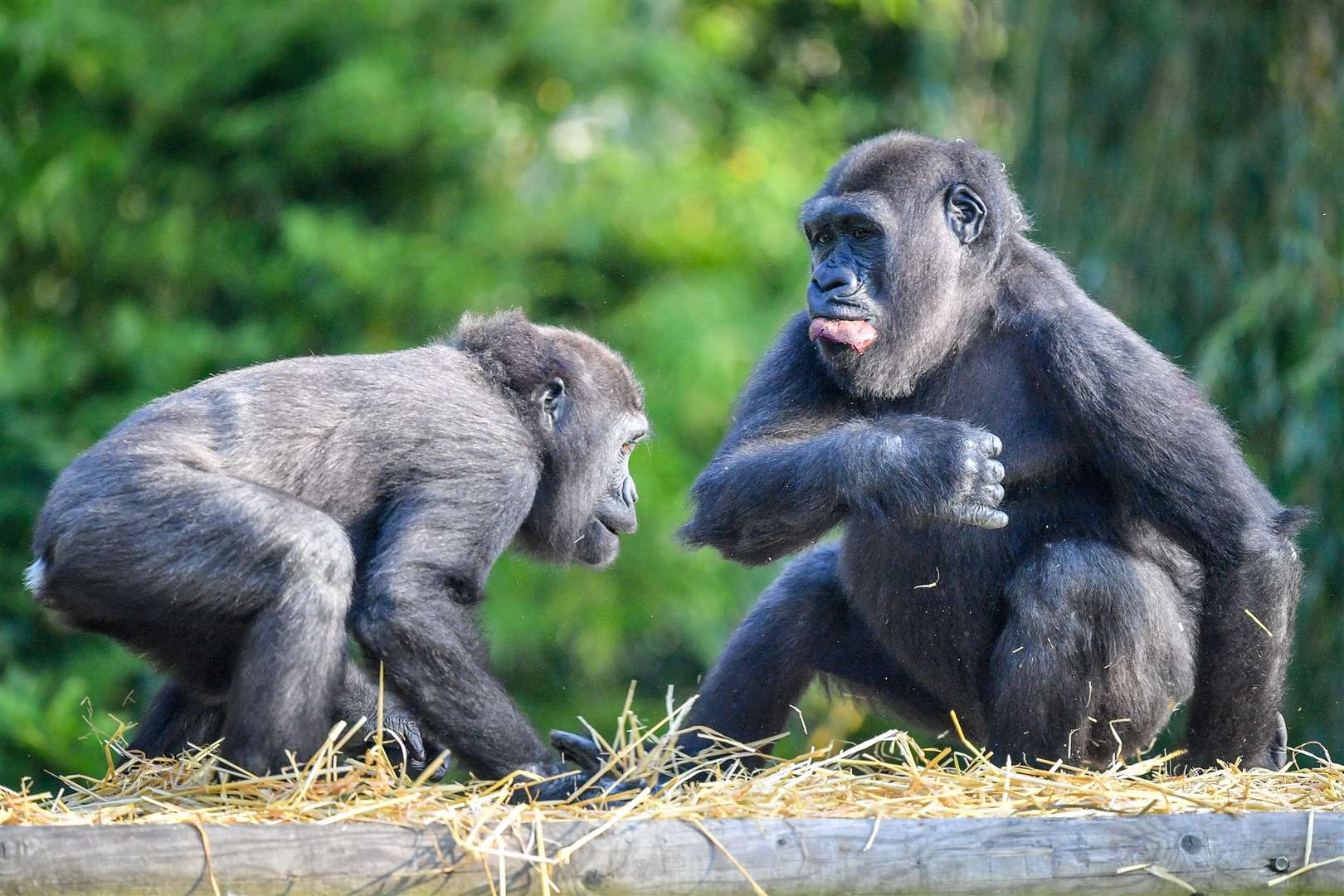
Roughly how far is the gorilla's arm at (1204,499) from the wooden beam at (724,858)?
1.10 meters

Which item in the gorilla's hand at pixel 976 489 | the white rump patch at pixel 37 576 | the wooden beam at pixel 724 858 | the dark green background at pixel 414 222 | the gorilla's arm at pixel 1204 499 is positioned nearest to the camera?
the wooden beam at pixel 724 858

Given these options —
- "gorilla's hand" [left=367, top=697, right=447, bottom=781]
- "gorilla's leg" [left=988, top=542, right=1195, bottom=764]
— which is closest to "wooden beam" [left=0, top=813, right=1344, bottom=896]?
"gorilla's leg" [left=988, top=542, right=1195, bottom=764]

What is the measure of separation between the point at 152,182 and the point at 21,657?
3630 mm

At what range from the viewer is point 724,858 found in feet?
11.7

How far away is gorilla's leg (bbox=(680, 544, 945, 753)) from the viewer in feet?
17.6

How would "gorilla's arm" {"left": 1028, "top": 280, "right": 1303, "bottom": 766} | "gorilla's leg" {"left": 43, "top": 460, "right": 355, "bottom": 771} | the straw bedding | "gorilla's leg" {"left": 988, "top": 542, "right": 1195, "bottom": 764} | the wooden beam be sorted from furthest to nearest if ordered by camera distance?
"gorilla's arm" {"left": 1028, "top": 280, "right": 1303, "bottom": 766}, "gorilla's leg" {"left": 988, "top": 542, "right": 1195, "bottom": 764}, "gorilla's leg" {"left": 43, "top": 460, "right": 355, "bottom": 771}, the straw bedding, the wooden beam

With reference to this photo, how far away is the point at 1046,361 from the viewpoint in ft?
15.7

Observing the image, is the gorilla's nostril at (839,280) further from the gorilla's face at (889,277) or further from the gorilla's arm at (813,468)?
the gorilla's arm at (813,468)

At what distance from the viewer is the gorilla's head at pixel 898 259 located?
486 centimetres

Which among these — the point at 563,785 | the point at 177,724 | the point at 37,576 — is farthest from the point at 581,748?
the point at 37,576

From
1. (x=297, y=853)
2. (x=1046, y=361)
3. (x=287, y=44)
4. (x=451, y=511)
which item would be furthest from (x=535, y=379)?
(x=287, y=44)

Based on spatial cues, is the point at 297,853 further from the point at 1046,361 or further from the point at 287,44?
the point at 287,44

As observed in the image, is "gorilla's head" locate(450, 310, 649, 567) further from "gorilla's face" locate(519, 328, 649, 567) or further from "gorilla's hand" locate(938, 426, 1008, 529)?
"gorilla's hand" locate(938, 426, 1008, 529)

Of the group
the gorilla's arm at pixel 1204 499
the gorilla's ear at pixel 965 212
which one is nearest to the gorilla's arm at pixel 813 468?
the gorilla's arm at pixel 1204 499
